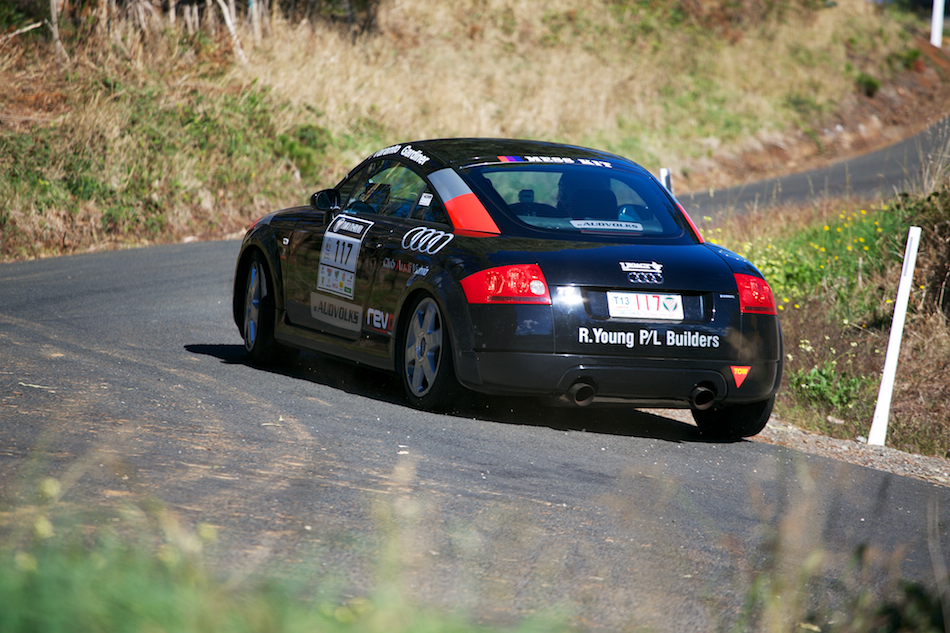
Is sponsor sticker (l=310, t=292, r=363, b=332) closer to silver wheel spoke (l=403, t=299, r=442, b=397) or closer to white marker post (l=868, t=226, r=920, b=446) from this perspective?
silver wheel spoke (l=403, t=299, r=442, b=397)

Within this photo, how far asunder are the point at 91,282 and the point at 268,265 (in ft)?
14.4

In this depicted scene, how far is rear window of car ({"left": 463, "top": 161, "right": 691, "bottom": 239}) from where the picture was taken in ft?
21.8

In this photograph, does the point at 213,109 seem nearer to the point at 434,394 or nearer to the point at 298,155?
the point at 298,155

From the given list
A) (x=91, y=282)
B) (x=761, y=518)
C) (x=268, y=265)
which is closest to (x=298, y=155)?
(x=91, y=282)

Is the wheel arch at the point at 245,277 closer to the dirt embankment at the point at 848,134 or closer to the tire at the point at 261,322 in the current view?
the tire at the point at 261,322

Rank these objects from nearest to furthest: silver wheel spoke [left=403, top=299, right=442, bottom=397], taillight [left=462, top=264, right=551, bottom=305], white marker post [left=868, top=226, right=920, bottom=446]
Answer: taillight [left=462, top=264, right=551, bottom=305], silver wheel spoke [left=403, top=299, right=442, bottom=397], white marker post [left=868, top=226, right=920, bottom=446]

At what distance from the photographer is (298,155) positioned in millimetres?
19984

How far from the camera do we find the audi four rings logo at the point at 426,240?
649cm

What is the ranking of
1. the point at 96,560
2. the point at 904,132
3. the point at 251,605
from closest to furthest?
1. the point at 251,605
2. the point at 96,560
3. the point at 904,132

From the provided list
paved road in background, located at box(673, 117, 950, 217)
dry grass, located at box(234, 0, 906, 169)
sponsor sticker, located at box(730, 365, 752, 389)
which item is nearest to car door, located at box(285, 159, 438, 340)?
sponsor sticker, located at box(730, 365, 752, 389)

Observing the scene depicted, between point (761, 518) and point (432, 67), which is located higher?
point (432, 67)

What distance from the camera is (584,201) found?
22.5ft

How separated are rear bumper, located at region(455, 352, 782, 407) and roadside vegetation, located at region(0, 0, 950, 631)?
1.79m

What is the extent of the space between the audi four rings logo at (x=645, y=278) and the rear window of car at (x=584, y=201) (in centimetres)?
47
